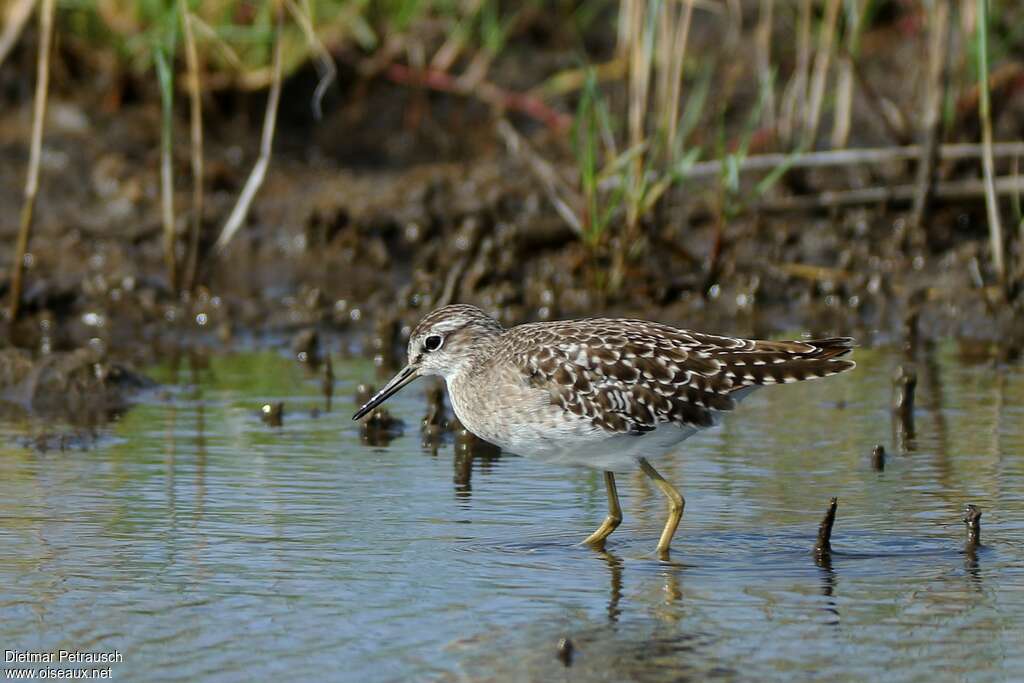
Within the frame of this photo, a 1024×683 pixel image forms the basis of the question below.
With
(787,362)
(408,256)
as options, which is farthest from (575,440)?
(408,256)

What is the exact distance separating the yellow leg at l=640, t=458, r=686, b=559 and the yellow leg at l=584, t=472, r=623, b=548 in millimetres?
154

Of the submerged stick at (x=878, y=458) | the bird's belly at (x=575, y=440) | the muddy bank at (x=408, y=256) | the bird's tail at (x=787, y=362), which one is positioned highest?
the muddy bank at (x=408, y=256)

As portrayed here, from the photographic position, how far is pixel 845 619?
590 centimetres

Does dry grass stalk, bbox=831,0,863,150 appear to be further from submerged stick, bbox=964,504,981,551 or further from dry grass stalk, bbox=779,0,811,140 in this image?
submerged stick, bbox=964,504,981,551

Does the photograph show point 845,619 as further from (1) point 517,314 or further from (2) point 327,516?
(1) point 517,314

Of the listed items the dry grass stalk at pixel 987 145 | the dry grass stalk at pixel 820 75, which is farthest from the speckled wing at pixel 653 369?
the dry grass stalk at pixel 820 75

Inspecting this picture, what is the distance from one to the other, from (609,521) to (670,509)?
26 centimetres

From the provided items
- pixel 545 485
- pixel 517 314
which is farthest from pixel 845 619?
pixel 517 314

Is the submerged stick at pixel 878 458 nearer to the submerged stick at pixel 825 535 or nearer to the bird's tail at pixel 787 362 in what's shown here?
the bird's tail at pixel 787 362

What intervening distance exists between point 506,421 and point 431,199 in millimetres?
6419

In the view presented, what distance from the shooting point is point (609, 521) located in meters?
7.09

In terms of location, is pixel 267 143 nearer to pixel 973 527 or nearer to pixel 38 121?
pixel 38 121

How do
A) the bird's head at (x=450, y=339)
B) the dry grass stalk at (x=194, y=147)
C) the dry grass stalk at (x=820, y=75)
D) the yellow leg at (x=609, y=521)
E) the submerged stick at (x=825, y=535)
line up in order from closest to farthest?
1. the submerged stick at (x=825, y=535)
2. the yellow leg at (x=609, y=521)
3. the bird's head at (x=450, y=339)
4. the dry grass stalk at (x=194, y=147)
5. the dry grass stalk at (x=820, y=75)

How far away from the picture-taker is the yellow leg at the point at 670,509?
22.5ft
